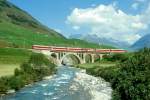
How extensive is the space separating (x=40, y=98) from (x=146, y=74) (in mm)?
46577

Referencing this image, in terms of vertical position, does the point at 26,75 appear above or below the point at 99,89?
above

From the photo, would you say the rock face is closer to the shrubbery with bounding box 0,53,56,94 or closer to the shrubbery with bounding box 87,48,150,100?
the shrubbery with bounding box 0,53,56,94

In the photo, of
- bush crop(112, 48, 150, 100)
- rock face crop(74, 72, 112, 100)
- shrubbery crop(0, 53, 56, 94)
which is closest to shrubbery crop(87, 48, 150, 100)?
bush crop(112, 48, 150, 100)

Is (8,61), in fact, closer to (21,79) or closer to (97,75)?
(97,75)

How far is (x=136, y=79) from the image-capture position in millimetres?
46281

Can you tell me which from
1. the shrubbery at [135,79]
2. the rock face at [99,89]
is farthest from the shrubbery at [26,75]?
the shrubbery at [135,79]

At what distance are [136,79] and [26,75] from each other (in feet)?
266

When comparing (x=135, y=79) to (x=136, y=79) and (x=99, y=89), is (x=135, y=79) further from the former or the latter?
(x=99, y=89)

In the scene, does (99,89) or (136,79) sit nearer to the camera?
(136,79)

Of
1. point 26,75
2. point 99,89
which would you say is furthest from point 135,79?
point 26,75

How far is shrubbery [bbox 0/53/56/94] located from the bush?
5141 centimetres

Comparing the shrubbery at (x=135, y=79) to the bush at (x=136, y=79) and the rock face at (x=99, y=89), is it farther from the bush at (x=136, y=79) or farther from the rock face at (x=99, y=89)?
the rock face at (x=99, y=89)

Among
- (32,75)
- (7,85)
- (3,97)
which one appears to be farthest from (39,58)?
(3,97)

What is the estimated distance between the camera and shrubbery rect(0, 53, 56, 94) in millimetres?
100688
